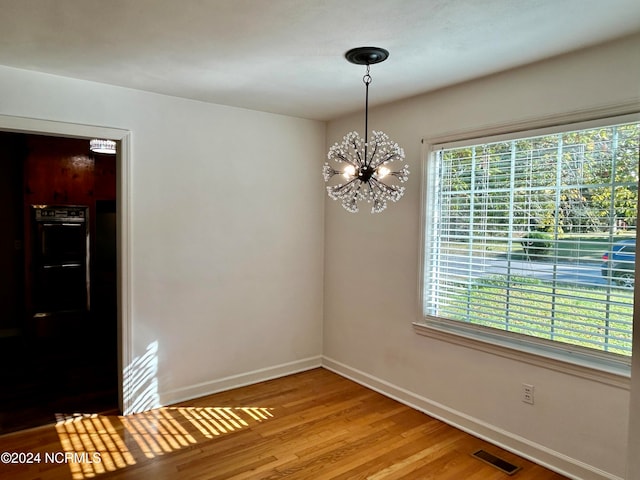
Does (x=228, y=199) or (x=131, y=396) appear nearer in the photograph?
(x=131, y=396)

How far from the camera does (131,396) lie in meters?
3.41

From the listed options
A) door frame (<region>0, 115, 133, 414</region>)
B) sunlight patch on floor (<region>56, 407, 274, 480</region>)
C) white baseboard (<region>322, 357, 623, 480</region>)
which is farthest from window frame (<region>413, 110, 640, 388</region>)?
door frame (<region>0, 115, 133, 414</region>)

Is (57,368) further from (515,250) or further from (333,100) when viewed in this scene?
(515,250)

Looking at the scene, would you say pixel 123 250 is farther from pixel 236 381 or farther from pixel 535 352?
pixel 535 352

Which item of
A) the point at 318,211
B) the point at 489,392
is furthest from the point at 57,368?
the point at 489,392

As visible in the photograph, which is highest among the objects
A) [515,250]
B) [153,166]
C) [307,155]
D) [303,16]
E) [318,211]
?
[303,16]

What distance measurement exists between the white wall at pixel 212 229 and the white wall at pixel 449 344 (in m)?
0.34

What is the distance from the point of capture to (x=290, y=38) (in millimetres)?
2369

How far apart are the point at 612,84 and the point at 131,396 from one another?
4.01 m

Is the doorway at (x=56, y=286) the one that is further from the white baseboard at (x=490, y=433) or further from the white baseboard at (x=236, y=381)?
the white baseboard at (x=490, y=433)

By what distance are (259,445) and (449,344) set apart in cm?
161

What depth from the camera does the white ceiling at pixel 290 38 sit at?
203cm

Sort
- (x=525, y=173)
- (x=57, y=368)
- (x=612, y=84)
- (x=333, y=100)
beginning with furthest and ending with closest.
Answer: (x=57, y=368), (x=333, y=100), (x=525, y=173), (x=612, y=84)

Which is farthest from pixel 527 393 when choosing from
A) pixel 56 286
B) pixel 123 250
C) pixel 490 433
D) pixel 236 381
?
pixel 56 286
